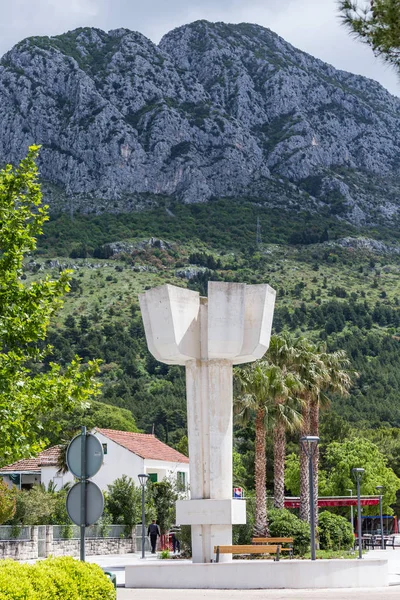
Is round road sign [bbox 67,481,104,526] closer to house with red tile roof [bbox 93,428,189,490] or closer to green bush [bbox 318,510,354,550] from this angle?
green bush [bbox 318,510,354,550]

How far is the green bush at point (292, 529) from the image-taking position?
35.3m

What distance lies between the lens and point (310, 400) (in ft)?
155

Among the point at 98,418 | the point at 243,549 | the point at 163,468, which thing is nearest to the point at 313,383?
the point at 243,549

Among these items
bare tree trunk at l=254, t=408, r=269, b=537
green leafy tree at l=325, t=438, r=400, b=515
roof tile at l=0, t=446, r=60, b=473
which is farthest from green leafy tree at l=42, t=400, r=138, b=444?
bare tree trunk at l=254, t=408, r=269, b=537

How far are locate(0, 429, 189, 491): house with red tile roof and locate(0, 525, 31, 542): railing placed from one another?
2315 cm

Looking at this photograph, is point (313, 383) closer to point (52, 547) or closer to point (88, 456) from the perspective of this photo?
point (52, 547)

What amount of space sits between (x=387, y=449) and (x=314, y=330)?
2627 inches

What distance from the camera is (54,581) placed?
462 inches

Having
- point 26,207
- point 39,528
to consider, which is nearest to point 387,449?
point 39,528

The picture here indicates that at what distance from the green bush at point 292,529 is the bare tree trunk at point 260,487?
148 centimetres

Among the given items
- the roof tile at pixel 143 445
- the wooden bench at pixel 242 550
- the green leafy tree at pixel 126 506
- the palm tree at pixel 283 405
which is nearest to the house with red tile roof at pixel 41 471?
the roof tile at pixel 143 445

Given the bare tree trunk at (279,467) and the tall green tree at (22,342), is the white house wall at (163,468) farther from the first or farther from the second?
the tall green tree at (22,342)

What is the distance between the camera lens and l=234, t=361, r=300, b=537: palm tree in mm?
42312

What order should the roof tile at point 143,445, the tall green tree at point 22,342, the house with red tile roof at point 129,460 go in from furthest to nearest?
the roof tile at point 143,445
the house with red tile roof at point 129,460
the tall green tree at point 22,342
